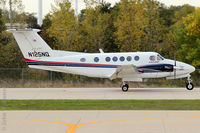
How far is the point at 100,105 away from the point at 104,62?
8.25 metres

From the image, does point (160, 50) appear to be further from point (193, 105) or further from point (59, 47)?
point (193, 105)

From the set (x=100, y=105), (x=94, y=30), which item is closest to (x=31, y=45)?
(x=100, y=105)

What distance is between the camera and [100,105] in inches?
773

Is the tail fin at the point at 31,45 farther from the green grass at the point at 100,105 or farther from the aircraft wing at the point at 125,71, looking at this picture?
the green grass at the point at 100,105

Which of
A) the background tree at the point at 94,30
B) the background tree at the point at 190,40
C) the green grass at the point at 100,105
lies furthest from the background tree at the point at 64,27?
the green grass at the point at 100,105

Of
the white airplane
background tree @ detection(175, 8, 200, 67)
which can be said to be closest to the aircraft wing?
the white airplane

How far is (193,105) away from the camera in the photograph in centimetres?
1936

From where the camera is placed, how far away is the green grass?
1852 cm

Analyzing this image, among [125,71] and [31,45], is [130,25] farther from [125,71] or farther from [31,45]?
[31,45]
